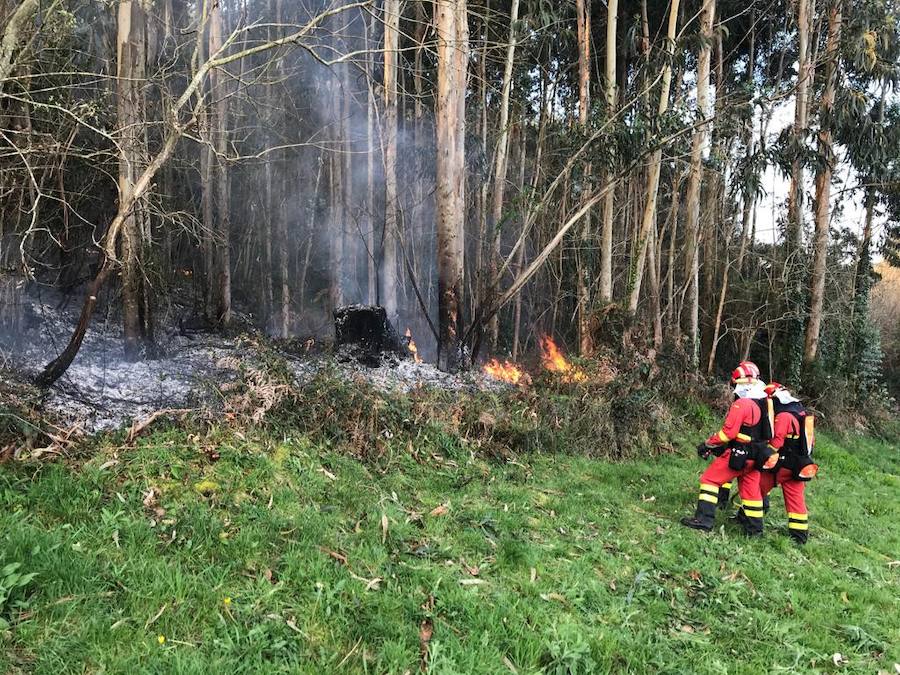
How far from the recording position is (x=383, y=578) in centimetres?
367

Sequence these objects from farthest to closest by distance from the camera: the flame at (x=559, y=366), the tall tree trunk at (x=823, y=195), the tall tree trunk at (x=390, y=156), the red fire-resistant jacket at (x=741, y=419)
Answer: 1. the tall tree trunk at (x=823, y=195)
2. the tall tree trunk at (x=390, y=156)
3. the flame at (x=559, y=366)
4. the red fire-resistant jacket at (x=741, y=419)

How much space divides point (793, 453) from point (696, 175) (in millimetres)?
9498

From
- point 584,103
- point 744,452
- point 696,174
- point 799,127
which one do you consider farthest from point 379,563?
point 799,127

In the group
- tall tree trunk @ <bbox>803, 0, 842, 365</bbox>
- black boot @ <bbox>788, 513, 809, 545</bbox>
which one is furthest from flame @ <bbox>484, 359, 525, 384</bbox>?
tall tree trunk @ <bbox>803, 0, 842, 365</bbox>

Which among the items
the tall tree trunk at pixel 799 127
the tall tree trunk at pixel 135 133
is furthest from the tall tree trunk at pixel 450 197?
the tall tree trunk at pixel 799 127

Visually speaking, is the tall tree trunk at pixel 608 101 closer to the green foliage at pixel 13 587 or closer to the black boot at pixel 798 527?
the black boot at pixel 798 527

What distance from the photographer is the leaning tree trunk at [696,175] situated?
11828 mm

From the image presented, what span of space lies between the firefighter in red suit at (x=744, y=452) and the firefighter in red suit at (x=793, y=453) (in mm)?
185

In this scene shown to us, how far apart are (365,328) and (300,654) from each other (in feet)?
23.1

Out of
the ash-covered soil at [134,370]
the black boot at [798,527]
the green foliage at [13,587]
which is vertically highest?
the ash-covered soil at [134,370]

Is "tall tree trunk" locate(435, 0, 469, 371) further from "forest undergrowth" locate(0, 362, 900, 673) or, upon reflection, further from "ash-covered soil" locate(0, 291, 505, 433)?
"forest undergrowth" locate(0, 362, 900, 673)

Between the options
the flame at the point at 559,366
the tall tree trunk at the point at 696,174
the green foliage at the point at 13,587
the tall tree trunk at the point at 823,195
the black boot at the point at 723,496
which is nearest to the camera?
the green foliage at the point at 13,587

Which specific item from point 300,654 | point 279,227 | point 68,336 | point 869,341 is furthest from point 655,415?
point 279,227

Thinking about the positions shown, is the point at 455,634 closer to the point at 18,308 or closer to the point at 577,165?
the point at 18,308
